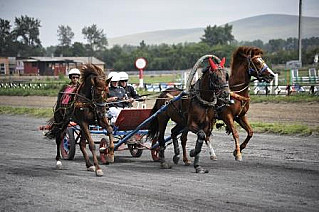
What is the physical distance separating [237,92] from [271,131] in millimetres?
5377

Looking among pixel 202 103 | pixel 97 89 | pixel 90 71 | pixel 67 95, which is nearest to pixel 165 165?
pixel 202 103

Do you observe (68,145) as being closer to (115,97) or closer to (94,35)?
(115,97)

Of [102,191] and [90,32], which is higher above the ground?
[90,32]

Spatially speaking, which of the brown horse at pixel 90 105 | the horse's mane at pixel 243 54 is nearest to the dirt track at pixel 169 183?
the brown horse at pixel 90 105

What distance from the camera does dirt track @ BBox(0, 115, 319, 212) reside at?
6962 millimetres

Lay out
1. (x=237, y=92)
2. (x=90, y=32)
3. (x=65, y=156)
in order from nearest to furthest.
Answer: (x=237, y=92) < (x=65, y=156) < (x=90, y=32)

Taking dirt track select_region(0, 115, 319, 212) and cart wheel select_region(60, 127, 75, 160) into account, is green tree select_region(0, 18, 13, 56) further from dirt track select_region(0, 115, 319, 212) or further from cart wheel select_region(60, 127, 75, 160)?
dirt track select_region(0, 115, 319, 212)

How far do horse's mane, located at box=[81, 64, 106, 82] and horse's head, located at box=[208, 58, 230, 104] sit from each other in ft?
6.32

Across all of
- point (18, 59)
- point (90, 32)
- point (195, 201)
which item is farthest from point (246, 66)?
point (90, 32)

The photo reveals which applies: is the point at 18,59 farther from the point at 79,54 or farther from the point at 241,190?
the point at 241,190

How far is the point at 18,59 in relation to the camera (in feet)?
263

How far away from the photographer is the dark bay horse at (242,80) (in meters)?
10.1

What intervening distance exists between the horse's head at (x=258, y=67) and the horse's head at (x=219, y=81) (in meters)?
1.37

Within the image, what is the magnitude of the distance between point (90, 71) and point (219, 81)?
7.58 feet
